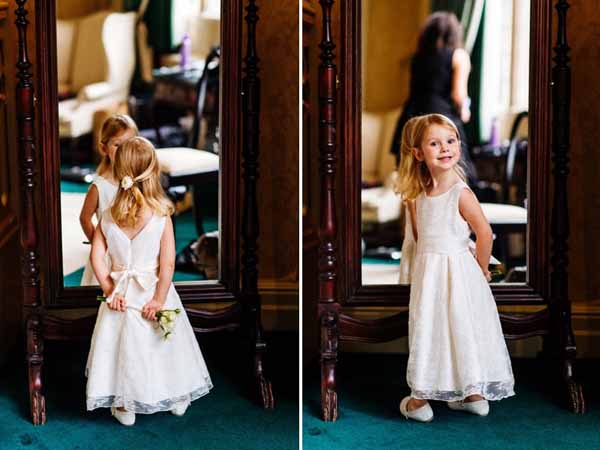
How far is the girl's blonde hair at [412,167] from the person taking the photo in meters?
3.44

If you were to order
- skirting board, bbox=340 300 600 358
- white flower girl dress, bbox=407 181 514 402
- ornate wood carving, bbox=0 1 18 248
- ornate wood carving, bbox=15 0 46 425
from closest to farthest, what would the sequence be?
1. ornate wood carving, bbox=15 0 46 425
2. white flower girl dress, bbox=407 181 514 402
3. ornate wood carving, bbox=0 1 18 248
4. skirting board, bbox=340 300 600 358

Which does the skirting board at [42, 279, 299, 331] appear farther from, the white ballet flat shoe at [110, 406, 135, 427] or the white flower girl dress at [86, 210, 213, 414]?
the white ballet flat shoe at [110, 406, 135, 427]

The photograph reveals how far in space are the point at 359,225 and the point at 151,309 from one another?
0.73m

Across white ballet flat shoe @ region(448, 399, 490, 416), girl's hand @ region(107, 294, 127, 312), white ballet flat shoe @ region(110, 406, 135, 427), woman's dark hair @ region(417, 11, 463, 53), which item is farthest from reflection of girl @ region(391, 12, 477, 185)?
white ballet flat shoe @ region(110, 406, 135, 427)

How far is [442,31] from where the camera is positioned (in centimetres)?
342

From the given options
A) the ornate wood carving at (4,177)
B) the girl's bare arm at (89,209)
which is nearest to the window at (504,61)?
the girl's bare arm at (89,209)

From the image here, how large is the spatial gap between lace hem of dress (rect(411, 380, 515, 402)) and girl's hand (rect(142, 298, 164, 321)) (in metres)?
0.86

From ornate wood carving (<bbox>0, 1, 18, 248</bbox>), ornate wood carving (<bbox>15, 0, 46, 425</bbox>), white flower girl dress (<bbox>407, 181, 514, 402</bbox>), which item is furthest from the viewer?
ornate wood carving (<bbox>0, 1, 18, 248</bbox>)

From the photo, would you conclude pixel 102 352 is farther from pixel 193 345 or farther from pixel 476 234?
pixel 476 234

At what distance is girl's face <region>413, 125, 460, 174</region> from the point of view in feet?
11.2

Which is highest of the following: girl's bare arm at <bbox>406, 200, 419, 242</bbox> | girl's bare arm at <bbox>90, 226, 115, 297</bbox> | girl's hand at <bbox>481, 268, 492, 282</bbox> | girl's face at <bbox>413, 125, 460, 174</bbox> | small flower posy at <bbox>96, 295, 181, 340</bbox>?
girl's face at <bbox>413, 125, 460, 174</bbox>

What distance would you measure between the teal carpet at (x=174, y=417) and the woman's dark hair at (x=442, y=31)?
1.07 meters

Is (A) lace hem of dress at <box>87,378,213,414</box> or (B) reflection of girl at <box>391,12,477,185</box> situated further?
(B) reflection of girl at <box>391,12,477,185</box>

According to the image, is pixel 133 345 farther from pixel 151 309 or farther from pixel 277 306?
pixel 277 306
